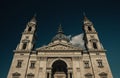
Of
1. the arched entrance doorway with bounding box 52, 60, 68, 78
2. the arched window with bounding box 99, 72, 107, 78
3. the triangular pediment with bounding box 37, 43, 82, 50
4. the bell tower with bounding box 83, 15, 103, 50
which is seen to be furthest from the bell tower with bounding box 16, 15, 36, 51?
the arched window with bounding box 99, 72, 107, 78

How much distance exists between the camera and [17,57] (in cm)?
3528

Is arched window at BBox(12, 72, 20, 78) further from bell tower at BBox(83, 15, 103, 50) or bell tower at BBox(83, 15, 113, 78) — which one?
bell tower at BBox(83, 15, 103, 50)

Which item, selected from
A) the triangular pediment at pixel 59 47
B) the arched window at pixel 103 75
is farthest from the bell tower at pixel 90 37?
the arched window at pixel 103 75

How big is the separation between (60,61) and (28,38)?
12067 millimetres

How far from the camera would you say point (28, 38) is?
40062mm

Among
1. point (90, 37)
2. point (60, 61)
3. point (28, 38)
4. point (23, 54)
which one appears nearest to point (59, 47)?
point (60, 61)

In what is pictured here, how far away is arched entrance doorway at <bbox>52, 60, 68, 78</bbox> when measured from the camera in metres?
36.0

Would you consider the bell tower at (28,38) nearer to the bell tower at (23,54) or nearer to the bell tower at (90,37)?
the bell tower at (23,54)

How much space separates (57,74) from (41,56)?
6.56 meters

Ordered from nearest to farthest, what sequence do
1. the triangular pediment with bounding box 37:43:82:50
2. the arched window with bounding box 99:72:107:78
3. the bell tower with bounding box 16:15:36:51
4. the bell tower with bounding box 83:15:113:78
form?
1. the arched window with bounding box 99:72:107:78
2. the bell tower with bounding box 83:15:113:78
3. the triangular pediment with bounding box 37:43:82:50
4. the bell tower with bounding box 16:15:36:51

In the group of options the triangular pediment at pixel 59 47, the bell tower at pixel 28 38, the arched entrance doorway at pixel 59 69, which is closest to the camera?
the arched entrance doorway at pixel 59 69

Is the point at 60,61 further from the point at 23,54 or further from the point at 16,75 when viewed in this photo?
the point at 16,75

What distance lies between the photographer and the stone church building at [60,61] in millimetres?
32062


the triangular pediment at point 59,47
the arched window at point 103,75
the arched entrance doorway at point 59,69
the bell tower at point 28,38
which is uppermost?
the bell tower at point 28,38
